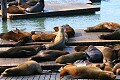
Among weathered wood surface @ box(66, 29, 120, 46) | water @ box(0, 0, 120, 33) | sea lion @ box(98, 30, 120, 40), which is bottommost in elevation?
water @ box(0, 0, 120, 33)

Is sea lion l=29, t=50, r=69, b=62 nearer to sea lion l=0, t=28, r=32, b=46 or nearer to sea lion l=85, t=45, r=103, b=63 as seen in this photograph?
sea lion l=85, t=45, r=103, b=63

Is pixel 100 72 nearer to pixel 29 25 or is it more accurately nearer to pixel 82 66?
pixel 82 66

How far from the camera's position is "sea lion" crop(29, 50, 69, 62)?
6473 millimetres

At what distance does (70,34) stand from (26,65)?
10.5ft

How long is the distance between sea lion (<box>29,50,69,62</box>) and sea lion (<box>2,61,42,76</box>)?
72cm

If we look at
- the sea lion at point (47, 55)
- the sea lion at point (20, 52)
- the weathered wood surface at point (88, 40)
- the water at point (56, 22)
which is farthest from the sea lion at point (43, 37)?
the water at point (56, 22)

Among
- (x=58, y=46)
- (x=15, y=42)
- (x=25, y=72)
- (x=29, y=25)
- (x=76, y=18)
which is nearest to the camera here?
(x=25, y=72)

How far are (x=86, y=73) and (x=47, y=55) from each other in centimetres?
147

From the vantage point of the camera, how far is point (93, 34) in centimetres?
909

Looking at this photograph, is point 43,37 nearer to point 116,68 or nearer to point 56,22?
point 116,68

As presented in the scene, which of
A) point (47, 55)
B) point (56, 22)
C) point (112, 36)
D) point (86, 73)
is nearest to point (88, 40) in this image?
point (112, 36)

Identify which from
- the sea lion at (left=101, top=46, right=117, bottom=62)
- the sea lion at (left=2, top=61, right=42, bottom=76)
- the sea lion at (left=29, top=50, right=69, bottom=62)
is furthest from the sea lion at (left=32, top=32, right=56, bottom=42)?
the sea lion at (left=2, top=61, right=42, bottom=76)

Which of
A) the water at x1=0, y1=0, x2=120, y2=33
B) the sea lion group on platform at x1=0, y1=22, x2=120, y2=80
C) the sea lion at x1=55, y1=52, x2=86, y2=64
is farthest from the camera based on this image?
the water at x1=0, y1=0, x2=120, y2=33

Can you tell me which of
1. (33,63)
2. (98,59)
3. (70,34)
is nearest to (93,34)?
(70,34)
